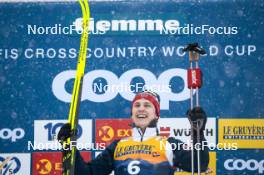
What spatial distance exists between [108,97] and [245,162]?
1.05 meters

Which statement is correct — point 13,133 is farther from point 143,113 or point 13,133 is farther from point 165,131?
point 165,131

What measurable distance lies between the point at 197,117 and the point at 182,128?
19cm


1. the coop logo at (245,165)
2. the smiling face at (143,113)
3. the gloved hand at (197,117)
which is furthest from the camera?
the smiling face at (143,113)

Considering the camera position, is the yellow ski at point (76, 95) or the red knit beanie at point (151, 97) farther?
the red knit beanie at point (151, 97)

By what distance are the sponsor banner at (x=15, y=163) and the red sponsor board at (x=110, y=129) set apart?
519mm

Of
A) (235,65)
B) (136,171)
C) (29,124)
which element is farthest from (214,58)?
(29,124)

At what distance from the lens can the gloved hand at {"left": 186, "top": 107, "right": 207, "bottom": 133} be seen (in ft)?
10.5

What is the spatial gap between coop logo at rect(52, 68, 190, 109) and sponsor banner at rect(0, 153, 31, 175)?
49cm
